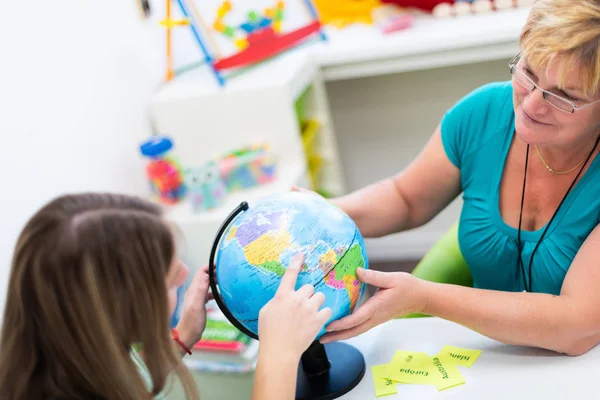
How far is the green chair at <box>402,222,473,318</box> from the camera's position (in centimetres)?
165

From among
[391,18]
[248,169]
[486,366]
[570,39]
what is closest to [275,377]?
[486,366]

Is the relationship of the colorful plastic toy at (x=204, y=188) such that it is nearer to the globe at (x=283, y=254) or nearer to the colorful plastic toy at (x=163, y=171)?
the colorful plastic toy at (x=163, y=171)

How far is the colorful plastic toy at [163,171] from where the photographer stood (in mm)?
2084

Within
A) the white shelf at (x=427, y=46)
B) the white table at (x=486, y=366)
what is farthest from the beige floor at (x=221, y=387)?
the white shelf at (x=427, y=46)

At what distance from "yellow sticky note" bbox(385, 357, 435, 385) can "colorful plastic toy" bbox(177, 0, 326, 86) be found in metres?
1.32

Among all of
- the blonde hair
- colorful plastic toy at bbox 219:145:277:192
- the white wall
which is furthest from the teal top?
the white wall

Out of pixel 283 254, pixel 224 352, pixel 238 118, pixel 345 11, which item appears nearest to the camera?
pixel 283 254

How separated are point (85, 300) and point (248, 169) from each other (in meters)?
1.27

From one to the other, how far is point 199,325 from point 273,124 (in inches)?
42.2

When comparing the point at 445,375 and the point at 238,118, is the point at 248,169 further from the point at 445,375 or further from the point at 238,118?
the point at 445,375

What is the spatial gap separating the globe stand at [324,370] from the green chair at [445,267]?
0.42 metres

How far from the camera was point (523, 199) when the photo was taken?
1.40 m

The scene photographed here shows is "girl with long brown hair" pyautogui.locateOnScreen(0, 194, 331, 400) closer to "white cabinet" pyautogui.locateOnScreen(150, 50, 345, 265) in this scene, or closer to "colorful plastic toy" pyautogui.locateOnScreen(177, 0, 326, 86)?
"white cabinet" pyautogui.locateOnScreen(150, 50, 345, 265)

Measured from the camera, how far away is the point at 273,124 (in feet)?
7.27
